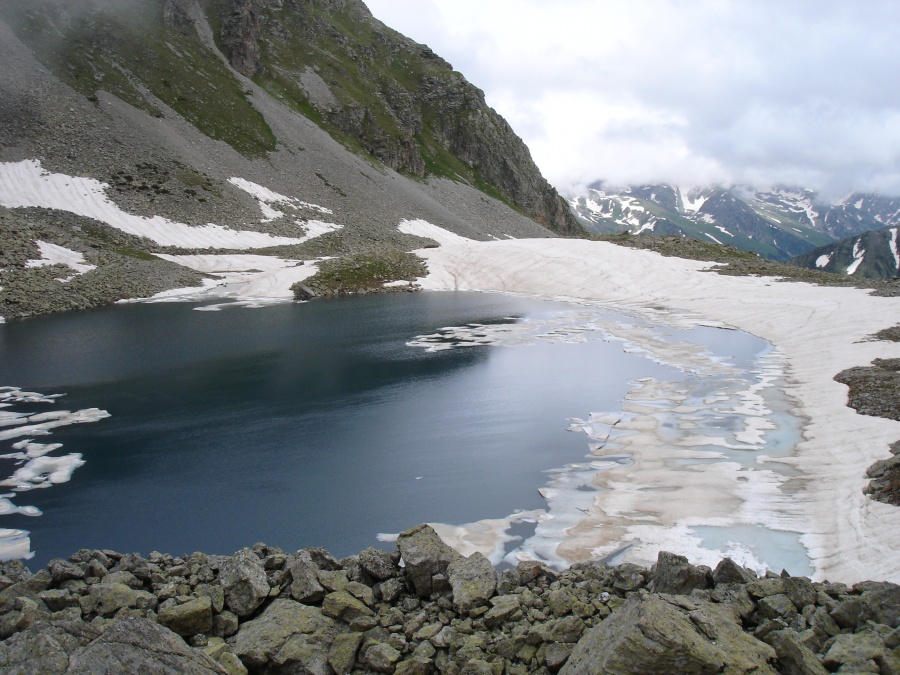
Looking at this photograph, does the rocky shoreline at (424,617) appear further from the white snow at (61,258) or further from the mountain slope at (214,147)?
the white snow at (61,258)

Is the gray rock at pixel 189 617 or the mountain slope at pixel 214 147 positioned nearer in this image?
the gray rock at pixel 189 617

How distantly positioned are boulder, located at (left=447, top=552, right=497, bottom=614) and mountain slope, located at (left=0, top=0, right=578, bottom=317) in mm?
50267

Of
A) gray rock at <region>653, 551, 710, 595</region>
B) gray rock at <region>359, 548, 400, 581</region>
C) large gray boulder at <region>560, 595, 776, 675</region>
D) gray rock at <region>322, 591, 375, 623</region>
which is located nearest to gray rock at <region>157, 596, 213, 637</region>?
gray rock at <region>322, 591, 375, 623</region>

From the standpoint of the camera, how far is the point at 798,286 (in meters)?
49.8

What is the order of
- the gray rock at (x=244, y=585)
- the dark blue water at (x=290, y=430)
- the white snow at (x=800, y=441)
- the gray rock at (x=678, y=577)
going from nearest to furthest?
the gray rock at (x=678, y=577) < the gray rock at (x=244, y=585) < the white snow at (x=800, y=441) < the dark blue water at (x=290, y=430)

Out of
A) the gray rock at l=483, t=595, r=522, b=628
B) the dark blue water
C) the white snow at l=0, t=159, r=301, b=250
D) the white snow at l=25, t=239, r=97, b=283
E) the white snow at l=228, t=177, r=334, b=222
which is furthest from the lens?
the white snow at l=228, t=177, r=334, b=222

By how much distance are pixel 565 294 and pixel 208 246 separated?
49.0m

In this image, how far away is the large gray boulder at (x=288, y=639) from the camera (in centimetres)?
750

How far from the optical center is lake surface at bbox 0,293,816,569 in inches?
546

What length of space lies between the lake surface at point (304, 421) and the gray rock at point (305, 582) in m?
3.23

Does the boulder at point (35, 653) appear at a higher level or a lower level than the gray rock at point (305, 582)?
higher

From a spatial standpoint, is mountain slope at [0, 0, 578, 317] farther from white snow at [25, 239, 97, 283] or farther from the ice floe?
the ice floe

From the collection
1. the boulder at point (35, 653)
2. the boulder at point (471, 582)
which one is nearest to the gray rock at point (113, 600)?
the boulder at point (35, 653)

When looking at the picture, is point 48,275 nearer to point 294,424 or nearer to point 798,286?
point 294,424
